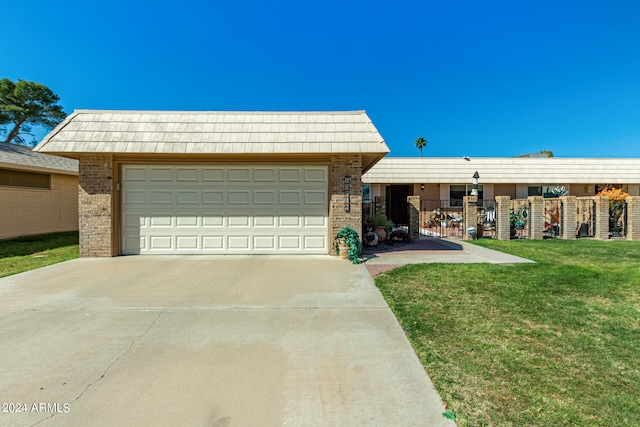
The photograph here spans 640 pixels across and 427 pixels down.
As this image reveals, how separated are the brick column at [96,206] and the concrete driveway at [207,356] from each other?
265 cm

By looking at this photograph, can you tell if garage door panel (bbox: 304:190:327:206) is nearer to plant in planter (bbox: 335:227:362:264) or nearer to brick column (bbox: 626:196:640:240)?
plant in planter (bbox: 335:227:362:264)

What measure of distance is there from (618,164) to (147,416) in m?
27.4

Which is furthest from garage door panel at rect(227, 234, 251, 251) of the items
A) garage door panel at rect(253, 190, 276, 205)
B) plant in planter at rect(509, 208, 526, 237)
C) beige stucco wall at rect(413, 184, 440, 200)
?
beige stucco wall at rect(413, 184, 440, 200)

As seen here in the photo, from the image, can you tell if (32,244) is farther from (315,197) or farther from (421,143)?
(421,143)

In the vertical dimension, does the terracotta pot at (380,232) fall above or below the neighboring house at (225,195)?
below

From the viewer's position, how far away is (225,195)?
348 inches

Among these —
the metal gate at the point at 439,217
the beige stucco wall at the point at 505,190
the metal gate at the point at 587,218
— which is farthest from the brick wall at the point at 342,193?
the beige stucco wall at the point at 505,190

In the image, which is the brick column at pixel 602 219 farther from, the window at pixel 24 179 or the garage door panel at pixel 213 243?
the window at pixel 24 179

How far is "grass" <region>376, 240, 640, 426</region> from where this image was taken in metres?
2.42

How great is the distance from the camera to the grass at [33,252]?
770cm

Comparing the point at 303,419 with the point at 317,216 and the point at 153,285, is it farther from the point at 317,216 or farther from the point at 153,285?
the point at 317,216

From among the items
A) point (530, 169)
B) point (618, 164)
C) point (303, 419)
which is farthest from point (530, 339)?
point (618, 164)

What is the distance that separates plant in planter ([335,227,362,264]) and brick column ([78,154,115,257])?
6.21m

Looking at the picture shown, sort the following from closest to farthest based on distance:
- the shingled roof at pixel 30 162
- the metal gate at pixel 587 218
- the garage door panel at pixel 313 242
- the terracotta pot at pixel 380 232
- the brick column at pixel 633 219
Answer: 1. the garage door panel at pixel 313 242
2. the terracotta pot at pixel 380 232
3. the shingled roof at pixel 30 162
4. the brick column at pixel 633 219
5. the metal gate at pixel 587 218
